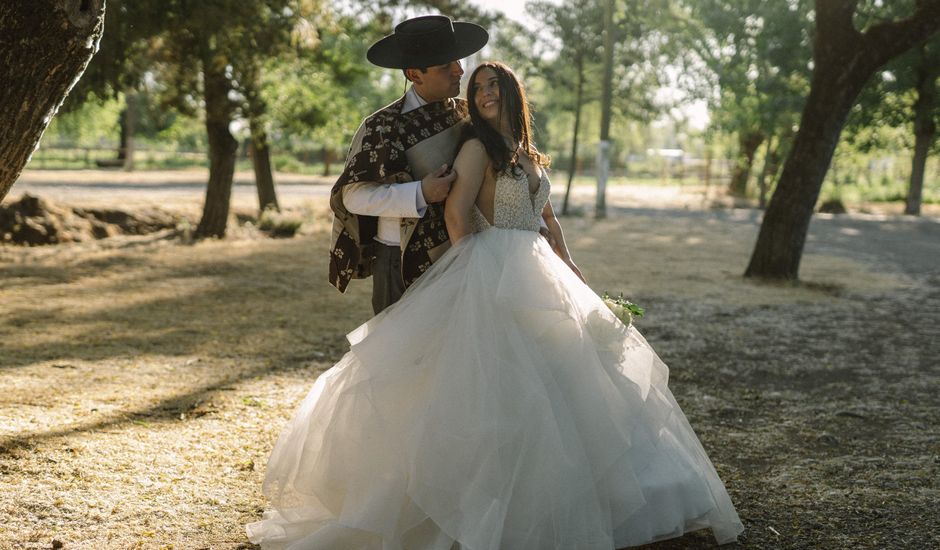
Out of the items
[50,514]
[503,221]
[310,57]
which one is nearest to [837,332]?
[503,221]

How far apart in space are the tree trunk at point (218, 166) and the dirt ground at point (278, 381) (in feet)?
1.84

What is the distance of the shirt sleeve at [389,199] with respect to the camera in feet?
11.1

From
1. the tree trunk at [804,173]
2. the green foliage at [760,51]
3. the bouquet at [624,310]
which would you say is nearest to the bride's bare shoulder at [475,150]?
the bouquet at [624,310]

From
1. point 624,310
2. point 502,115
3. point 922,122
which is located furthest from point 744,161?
point 502,115

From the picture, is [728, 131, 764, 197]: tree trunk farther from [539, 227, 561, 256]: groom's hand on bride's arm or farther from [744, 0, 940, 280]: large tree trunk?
[539, 227, 561, 256]: groom's hand on bride's arm

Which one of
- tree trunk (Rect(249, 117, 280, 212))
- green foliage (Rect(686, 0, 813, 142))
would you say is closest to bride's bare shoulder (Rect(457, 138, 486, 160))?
tree trunk (Rect(249, 117, 280, 212))

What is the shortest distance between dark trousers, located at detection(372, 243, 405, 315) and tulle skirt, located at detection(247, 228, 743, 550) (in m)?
0.23

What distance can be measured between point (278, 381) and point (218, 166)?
9.10 metres

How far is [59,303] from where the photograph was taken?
8.95 meters

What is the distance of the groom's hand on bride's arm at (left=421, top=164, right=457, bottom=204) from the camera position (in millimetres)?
3379

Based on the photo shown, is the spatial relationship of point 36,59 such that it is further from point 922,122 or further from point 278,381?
point 922,122

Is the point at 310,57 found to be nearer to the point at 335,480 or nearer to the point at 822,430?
the point at 822,430

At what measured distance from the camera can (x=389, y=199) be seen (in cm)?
341

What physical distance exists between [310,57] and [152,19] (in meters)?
5.50
